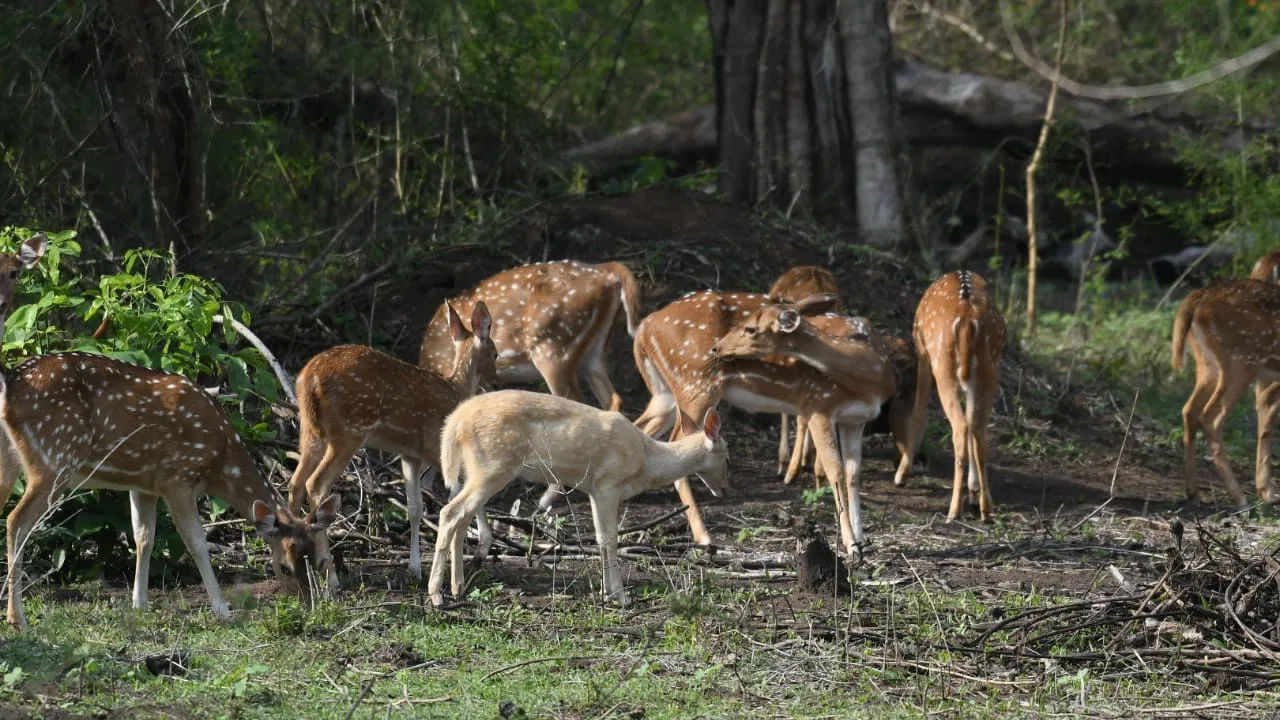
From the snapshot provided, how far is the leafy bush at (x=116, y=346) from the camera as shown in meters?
8.38

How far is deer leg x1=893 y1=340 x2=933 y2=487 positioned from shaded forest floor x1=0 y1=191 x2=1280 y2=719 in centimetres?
57

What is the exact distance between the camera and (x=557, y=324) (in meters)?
11.5

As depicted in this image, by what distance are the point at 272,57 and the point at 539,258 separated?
376 centimetres

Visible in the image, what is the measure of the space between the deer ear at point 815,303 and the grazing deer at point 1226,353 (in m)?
2.74

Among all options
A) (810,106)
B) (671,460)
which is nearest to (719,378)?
(671,460)

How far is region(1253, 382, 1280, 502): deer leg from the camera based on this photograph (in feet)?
37.9

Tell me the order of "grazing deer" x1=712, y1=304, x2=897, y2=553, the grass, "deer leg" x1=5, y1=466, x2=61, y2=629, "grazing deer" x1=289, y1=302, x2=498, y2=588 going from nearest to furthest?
1. the grass
2. "deer leg" x1=5, y1=466, x2=61, y2=629
3. "grazing deer" x1=289, y1=302, x2=498, y2=588
4. "grazing deer" x1=712, y1=304, x2=897, y2=553

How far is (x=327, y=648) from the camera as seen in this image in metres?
6.91

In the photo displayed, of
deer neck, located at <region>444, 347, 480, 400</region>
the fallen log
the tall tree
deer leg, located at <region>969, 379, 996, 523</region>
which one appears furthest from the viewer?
the fallen log

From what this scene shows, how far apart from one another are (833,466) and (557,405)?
7.45ft

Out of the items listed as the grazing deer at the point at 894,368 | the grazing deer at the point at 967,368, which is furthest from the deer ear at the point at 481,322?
the grazing deer at the point at 967,368

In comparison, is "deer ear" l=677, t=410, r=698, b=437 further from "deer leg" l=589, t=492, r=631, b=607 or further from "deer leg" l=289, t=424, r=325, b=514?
"deer leg" l=289, t=424, r=325, b=514

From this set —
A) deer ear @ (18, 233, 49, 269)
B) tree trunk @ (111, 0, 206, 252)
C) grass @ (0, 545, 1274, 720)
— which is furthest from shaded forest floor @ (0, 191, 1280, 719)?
tree trunk @ (111, 0, 206, 252)

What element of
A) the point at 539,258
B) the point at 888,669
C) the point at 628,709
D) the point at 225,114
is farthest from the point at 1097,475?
the point at 225,114
